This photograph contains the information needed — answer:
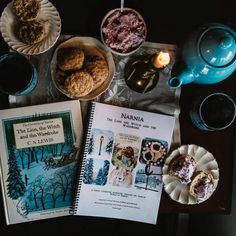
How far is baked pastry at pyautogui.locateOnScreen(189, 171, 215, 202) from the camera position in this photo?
0.84m

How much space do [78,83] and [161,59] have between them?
0.58 feet

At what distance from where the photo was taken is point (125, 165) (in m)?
0.87

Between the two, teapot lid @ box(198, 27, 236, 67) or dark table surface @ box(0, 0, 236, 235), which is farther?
dark table surface @ box(0, 0, 236, 235)

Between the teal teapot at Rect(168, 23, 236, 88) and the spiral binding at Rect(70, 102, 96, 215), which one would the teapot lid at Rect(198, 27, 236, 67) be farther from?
the spiral binding at Rect(70, 102, 96, 215)

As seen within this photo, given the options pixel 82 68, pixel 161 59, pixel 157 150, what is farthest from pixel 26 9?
pixel 157 150

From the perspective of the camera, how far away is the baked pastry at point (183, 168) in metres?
0.84

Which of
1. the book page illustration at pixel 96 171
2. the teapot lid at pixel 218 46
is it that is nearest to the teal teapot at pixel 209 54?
the teapot lid at pixel 218 46

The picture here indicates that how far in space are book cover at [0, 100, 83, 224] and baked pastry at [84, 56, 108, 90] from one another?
0.07m

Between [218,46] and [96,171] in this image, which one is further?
[96,171]

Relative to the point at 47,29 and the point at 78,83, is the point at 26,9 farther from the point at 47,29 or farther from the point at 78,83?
the point at 78,83

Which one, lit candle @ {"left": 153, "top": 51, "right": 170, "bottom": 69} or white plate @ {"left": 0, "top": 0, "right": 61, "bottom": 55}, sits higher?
white plate @ {"left": 0, "top": 0, "right": 61, "bottom": 55}

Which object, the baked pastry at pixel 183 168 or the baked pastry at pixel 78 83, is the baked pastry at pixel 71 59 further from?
the baked pastry at pixel 183 168

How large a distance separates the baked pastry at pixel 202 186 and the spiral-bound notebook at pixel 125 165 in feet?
0.24

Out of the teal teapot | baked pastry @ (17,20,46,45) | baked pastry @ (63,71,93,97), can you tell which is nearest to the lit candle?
the teal teapot
